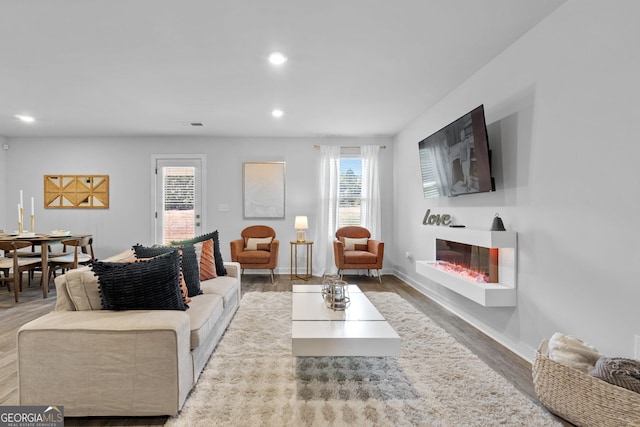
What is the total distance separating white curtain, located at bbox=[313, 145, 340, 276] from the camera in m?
Result: 6.13

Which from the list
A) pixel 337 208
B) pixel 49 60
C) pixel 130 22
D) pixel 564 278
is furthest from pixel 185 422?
pixel 337 208

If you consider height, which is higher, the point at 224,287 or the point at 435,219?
the point at 435,219

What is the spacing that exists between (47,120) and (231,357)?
486 cm

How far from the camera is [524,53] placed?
272 cm

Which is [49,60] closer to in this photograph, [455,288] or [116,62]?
[116,62]

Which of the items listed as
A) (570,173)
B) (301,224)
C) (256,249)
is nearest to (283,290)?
(256,249)

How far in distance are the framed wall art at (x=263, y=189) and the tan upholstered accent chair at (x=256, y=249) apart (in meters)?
0.34

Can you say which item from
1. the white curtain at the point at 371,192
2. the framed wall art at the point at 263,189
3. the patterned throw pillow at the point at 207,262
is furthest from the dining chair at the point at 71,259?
the white curtain at the point at 371,192

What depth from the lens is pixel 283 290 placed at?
16.1ft

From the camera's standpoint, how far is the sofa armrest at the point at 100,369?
1.80m

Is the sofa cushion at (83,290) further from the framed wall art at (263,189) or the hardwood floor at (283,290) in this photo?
the framed wall art at (263,189)

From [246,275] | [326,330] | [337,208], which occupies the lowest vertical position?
[246,275]

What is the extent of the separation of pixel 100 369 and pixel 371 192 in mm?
4957

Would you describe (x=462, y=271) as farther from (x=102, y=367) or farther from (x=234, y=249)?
(x=234, y=249)
